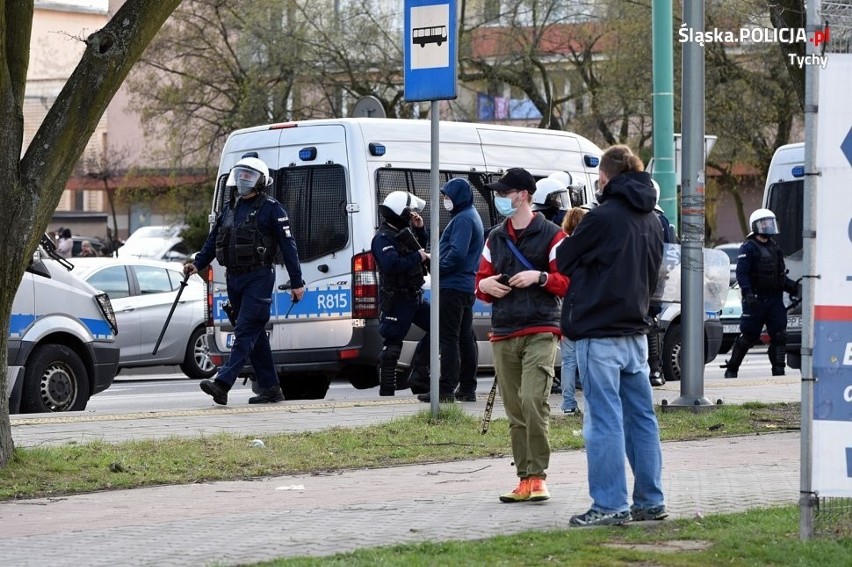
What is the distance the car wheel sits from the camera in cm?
2064

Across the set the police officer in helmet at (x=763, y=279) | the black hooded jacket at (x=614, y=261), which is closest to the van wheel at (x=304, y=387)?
the police officer in helmet at (x=763, y=279)

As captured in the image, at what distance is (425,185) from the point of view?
603 inches

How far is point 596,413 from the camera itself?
24.2 feet

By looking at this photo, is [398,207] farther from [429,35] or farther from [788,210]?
[788,210]

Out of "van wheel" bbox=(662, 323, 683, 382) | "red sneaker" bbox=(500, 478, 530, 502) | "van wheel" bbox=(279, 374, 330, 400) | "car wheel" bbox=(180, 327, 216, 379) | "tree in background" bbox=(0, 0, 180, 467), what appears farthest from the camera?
"car wheel" bbox=(180, 327, 216, 379)

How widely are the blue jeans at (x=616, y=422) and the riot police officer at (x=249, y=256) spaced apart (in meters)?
5.66

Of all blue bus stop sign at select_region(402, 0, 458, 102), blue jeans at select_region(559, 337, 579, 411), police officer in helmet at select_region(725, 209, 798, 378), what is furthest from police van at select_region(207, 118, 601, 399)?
police officer in helmet at select_region(725, 209, 798, 378)

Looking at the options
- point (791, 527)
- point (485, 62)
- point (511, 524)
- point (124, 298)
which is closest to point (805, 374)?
point (791, 527)

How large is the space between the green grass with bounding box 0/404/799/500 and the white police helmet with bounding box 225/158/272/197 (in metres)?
2.49

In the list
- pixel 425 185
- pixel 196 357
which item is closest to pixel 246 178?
pixel 425 185

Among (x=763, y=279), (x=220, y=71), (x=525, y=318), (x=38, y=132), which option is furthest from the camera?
(x=220, y=71)

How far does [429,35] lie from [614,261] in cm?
428

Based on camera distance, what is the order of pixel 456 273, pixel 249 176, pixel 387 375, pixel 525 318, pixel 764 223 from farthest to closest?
pixel 764 223 < pixel 387 375 < pixel 456 273 < pixel 249 176 < pixel 525 318

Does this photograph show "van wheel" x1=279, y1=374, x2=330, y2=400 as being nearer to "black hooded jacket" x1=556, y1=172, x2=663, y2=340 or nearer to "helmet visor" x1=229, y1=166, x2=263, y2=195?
"helmet visor" x1=229, y1=166, x2=263, y2=195
